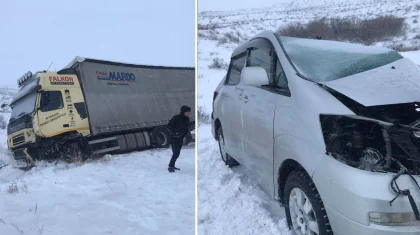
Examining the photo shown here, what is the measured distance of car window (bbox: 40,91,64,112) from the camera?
6.35ft

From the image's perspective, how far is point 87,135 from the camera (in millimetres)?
2115

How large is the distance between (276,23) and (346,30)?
31cm

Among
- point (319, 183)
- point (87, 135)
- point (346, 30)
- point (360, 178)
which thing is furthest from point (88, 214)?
point (346, 30)

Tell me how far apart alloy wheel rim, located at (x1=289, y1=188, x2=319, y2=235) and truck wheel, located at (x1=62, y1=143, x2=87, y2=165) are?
1062mm

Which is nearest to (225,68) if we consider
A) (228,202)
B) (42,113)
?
(228,202)

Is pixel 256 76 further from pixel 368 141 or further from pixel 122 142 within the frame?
pixel 122 142

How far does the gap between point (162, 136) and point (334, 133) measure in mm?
989

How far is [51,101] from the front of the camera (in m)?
2.04

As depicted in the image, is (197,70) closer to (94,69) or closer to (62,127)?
(94,69)

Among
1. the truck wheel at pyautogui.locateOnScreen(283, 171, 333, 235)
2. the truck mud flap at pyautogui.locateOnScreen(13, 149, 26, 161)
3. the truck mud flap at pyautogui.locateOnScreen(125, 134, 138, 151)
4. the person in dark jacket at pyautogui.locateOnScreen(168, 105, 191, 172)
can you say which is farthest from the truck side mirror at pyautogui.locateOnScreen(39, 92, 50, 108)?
the truck wheel at pyautogui.locateOnScreen(283, 171, 333, 235)

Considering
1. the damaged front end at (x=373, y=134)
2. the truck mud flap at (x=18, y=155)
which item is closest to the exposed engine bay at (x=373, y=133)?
the damaged front end at (x=373, y=134)

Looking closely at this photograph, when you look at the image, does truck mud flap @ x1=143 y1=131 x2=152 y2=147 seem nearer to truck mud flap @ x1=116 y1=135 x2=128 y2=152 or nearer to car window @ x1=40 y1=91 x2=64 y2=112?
truck mud flap @ x1=116 y1=135 x2=128 y2=152

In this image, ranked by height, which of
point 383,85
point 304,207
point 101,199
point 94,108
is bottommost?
point 101,199

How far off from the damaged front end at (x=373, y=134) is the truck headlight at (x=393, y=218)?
17 centimetres
